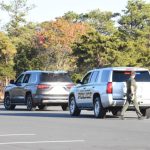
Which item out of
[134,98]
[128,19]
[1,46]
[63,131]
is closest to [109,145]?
[63,131]

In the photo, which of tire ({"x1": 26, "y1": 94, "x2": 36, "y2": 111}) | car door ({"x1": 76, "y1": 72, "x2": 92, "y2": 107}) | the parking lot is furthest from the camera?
tire ({"x1": 26, "y1": 94, "x2": 36, "y2": 111})

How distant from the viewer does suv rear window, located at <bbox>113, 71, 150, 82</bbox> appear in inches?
878

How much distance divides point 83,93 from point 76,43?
105 ft

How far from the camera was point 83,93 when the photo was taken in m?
23.8

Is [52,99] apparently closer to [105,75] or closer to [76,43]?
[105,75]

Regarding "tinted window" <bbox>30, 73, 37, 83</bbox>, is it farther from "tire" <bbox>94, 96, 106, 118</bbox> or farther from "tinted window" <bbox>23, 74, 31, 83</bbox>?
"tire" <bbox>94, 96, 106, 118</bbox>

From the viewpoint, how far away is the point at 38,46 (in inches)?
2584

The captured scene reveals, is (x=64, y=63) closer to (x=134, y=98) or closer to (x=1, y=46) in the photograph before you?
(x=1, y=46)

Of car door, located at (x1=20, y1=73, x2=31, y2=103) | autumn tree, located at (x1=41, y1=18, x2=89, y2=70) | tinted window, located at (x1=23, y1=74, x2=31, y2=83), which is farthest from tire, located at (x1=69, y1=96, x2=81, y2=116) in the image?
autumn tree, located at (x1=41, y1=18, x2=89, y2=70)

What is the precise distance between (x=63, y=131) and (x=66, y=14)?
78054 mm

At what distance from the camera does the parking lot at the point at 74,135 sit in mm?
13109

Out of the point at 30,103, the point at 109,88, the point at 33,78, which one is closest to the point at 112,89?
the point at 109,88

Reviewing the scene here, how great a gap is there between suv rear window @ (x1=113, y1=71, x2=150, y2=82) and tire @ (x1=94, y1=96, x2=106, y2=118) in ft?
3.26

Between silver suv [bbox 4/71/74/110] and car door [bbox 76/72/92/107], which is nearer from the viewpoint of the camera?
car door [bbox 76/72/92/107]
